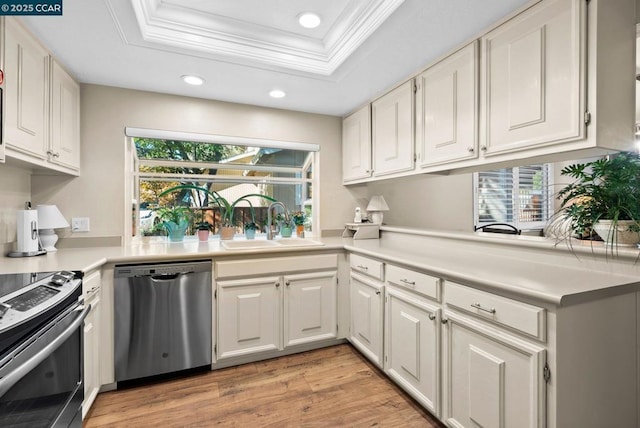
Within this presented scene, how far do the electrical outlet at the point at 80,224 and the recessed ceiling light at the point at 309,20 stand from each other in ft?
7.13

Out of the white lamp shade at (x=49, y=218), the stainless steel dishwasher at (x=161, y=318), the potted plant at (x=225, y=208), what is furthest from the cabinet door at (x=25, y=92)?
the potted plant at (x=225, y=208)

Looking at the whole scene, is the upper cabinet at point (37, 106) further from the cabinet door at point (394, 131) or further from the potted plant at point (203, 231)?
the cabinet door at point (394, 131)

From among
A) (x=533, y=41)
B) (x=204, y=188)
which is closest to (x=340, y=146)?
(x=204, y=188)

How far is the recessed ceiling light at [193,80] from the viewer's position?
7.61 ft

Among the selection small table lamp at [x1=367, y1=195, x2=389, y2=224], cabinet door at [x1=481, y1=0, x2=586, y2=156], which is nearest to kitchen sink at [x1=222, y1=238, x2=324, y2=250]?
small table lamp at [x1=367, y1=195, x2=389, y2=224]

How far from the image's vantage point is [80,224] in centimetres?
241

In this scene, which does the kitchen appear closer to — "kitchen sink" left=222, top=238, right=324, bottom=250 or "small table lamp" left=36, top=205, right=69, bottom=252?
"small table lamp" left=36, top=205, right=69, bottom=252

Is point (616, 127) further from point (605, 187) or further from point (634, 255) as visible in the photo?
point (634, 255)

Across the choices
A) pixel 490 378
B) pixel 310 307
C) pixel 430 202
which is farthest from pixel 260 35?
pixel 430 202

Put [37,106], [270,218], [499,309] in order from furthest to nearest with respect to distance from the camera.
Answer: [270,218] → [37,106] → [499,309]

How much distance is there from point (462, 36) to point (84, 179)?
285 cm

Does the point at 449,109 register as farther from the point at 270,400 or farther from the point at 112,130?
the point at 112,130

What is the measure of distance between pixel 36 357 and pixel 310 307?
1.77 m

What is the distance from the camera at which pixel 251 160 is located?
316 centimetres
